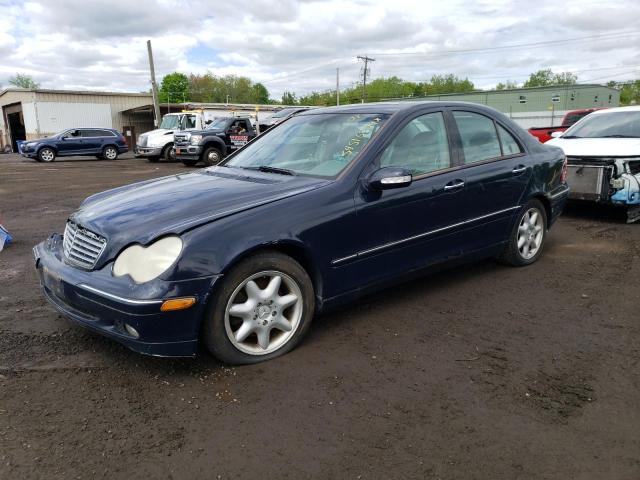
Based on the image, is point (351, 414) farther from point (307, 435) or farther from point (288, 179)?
point (288, 179)

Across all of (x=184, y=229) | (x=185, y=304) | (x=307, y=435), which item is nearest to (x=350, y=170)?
(x=184, y=229)

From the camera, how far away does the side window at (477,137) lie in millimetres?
4438

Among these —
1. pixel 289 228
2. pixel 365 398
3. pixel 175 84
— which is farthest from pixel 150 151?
pixel 175 84

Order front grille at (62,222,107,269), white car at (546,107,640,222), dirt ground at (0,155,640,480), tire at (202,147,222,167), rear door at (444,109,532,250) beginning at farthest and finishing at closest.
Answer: tire at (202,147,222,167), white car at (546,107,640,222), rear door at (444,109,532,250), front grille at (62,222,107,269), dirt ground at (0,155,640,480)

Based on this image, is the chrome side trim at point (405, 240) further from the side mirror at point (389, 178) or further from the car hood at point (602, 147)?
the car hood at point (602, 147)

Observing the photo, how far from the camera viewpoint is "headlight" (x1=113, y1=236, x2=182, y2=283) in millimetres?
2887

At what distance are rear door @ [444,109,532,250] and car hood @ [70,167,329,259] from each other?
150 cm

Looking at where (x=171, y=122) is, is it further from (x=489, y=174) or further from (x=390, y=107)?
(x=489, y=174)

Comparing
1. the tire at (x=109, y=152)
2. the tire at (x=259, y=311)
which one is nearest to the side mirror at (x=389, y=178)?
the tire at (x=259, y=311)

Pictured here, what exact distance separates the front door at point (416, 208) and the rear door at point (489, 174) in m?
0.17

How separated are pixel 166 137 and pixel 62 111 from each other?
75.0 ft

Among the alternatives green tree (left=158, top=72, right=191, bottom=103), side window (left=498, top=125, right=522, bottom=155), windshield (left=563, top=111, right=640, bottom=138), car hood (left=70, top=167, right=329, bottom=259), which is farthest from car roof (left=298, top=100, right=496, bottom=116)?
green tree (left=158, top=72, right=191, bottom=103)

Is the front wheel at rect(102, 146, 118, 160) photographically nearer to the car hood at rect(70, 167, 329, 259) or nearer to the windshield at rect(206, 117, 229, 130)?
the windshield at rect(206, 117, 229, 130)

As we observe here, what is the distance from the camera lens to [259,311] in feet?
10.5
